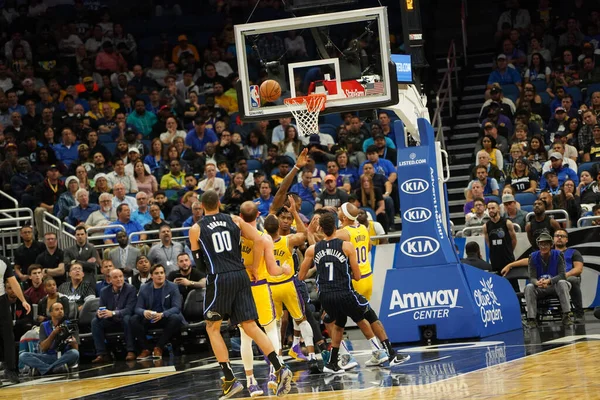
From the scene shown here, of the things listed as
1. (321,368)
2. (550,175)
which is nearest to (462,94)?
(550,175)

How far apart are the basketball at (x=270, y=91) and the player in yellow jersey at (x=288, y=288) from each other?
1581 millimetres

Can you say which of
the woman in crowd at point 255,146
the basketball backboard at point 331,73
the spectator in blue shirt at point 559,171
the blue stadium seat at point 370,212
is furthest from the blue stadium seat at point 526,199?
the woman in crowd at point 255,146

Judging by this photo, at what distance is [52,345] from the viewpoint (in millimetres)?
16844

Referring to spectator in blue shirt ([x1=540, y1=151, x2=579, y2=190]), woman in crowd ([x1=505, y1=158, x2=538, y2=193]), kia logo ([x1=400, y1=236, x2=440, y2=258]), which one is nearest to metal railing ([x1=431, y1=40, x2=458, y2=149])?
woman in crowd ([x1=505, y1=158, x2=538, y2=193])

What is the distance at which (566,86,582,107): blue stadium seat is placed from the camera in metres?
22.2

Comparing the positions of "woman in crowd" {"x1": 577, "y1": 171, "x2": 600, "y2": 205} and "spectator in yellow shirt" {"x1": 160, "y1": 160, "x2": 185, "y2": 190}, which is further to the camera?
"spectator in yellow shirt" {"x1": 160, "y1": 160, "x2": 185, "y2": 190}

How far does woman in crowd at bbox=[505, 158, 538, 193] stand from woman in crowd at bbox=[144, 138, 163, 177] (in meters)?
7.43

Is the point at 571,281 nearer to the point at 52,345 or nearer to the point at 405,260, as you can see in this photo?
the point at 405,260

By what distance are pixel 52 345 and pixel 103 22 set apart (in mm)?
13729

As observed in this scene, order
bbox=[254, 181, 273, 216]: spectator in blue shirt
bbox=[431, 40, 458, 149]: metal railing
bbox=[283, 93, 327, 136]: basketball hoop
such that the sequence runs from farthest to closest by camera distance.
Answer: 1. bbox=[431, 40, 458, 149]: metal railing
2. bbox=[254, 181, 273, 216]: spectator in blue shirt
3. bbox=[283, 93, 327, 136]: basketball hoop

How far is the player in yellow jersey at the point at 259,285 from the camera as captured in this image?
36.1 feet

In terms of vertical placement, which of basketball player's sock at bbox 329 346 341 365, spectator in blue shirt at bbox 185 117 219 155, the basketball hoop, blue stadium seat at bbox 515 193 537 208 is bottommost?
basketball player's sock at bbox 329 346 341 365

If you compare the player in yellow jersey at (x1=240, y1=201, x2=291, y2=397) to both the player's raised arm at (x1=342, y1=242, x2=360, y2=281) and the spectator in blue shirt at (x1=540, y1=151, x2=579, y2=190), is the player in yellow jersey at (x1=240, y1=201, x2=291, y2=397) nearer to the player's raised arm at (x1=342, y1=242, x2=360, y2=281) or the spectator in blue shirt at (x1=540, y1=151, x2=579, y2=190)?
the player's raised arm at (x1=342, y1=242, x2=360, y2=281)

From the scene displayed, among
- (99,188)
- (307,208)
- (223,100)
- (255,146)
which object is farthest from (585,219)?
(223,100)
